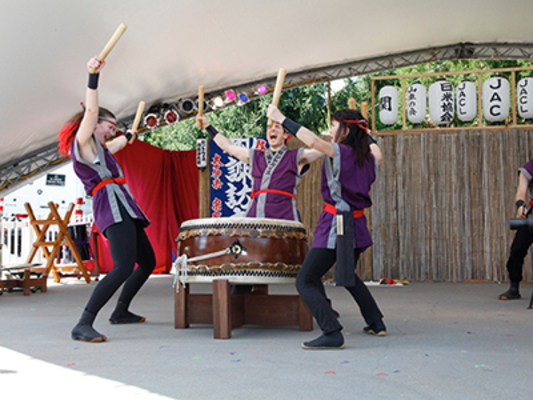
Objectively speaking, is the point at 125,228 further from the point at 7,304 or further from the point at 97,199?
the point at 7,304

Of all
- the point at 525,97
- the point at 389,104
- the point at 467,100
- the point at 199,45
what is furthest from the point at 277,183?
the point at 525,97

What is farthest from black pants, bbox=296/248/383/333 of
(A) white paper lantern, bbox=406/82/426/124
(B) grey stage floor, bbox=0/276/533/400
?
(A) white paper lantern, bbox=406/82/426/124

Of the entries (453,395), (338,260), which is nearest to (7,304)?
(338,260)

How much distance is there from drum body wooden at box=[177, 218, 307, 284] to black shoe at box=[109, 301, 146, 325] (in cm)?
61

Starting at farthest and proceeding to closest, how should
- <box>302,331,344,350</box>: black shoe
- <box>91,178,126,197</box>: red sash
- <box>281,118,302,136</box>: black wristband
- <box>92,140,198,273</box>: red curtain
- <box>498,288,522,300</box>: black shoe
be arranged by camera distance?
<box>92,140,198,273</box>: red curtain, <box>498,288,522,300</box>: black shoe, <box>91,178,126,197</box>: red sash, <box>281,118,302,136</box>: black wristband, <box>302,331,344,350</box>: black shoe

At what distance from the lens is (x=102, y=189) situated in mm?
2582

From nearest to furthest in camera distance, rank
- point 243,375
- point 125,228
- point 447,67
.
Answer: point 243,375 < point 125,228 < point 447,67

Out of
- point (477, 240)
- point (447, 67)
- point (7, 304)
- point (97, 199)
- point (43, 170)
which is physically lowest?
point (7, 304)

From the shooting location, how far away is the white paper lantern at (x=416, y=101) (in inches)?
238

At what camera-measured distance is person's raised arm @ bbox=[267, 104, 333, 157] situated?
2199 millimetres

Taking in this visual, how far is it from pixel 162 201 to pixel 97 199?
5460 millimetres

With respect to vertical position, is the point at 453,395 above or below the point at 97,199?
below

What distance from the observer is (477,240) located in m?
5.73

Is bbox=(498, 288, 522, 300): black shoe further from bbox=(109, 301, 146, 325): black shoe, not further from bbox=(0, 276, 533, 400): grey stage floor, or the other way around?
bbox=(109, 301, 146, 325): black shoe
